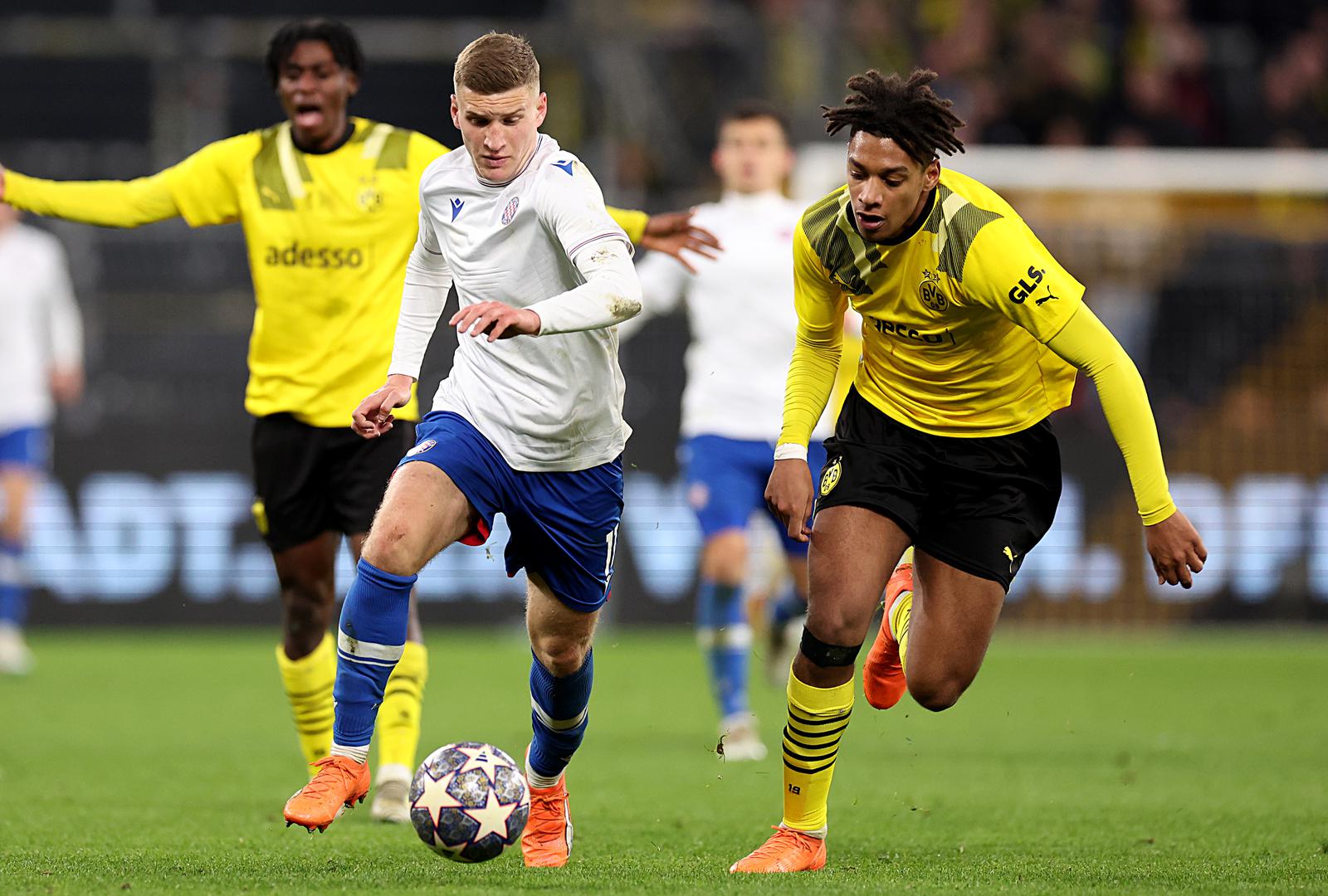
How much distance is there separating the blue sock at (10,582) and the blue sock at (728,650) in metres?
5.50

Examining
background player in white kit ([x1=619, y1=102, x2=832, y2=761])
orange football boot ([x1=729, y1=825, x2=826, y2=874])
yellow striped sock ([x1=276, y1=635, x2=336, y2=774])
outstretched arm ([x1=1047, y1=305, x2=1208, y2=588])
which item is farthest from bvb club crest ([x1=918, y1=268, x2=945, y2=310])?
background player in white kit ([x1=619, y1=102, x2=832, y2=761])

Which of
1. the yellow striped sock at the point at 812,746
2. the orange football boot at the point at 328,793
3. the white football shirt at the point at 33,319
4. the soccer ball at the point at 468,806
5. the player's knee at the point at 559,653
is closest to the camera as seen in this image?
the orange football boot at the point at 328,793

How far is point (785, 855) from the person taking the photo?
5609mm

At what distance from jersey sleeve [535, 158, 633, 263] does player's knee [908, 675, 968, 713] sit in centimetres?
168

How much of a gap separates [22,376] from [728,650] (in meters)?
5.99

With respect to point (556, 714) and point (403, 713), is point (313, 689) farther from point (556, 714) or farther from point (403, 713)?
point (556, 714)

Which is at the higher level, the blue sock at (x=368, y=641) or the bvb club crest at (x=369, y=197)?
the bvb club crest at (x=369, y=197)

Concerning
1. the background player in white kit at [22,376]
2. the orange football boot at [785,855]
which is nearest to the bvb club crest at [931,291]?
the orange football boot at [785,855]

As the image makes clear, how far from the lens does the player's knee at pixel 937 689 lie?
6031mm

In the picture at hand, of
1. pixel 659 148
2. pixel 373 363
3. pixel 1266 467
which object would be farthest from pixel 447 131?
pixel 373 363

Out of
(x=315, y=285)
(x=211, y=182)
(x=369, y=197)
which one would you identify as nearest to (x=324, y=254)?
(x=315, y=285)

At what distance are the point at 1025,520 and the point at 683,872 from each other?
1.58 m

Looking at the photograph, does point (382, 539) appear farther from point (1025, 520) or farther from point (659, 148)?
point (659, 148)

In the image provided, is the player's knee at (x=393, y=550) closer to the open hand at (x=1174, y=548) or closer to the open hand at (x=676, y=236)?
the open hand at (x=676, y=236)
